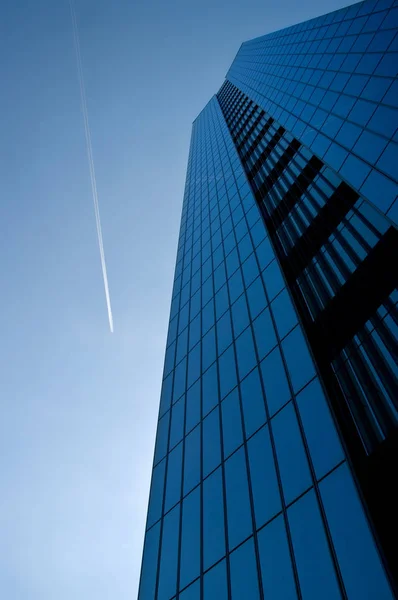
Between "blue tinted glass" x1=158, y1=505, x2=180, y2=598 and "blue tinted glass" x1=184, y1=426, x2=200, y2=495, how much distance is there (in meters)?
1.04

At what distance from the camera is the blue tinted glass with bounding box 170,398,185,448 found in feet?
61.5

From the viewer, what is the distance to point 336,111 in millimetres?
24344

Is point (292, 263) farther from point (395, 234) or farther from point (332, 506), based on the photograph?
point (332, 506)

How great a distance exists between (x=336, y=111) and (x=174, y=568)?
2576 cm

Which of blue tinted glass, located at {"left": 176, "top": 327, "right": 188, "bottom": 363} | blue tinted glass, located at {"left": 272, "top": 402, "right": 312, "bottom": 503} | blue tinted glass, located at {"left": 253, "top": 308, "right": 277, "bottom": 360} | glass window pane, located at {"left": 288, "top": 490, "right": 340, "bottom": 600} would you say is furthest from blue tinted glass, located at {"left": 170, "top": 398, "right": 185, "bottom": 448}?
glass window pane, located at {"left": 288, "top": 490, "right": 340, "bottom": 600}

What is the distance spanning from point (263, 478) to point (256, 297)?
31.9 ft

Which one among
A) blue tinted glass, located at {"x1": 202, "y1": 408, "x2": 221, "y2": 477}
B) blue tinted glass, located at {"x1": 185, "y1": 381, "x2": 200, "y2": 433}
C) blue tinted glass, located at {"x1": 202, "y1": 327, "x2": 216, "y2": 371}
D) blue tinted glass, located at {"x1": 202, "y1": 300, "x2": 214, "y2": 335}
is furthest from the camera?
blue tinted glass, located at {"x1": 202, "y1": 300, "x2": 214, "y2": 335}

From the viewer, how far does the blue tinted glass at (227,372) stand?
17.1 metres

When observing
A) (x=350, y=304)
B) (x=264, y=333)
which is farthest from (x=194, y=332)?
(x=350, y=304)

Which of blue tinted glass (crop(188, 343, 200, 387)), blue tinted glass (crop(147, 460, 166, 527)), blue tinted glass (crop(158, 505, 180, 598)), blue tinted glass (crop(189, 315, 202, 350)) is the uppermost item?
blue tinted glass (crop(189, 315, 202, 350))

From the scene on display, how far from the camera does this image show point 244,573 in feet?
34.9

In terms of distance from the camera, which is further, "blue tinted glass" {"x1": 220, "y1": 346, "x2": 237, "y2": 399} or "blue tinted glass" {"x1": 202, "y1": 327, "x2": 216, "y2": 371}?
"blue tinted glass" {"x1": 202, "y1": 327, "x2": 216, "y2": 371}

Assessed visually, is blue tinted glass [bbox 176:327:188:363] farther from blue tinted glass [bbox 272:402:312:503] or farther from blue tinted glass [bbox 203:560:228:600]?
blue tinted glass [bbox 203:560:228:600]

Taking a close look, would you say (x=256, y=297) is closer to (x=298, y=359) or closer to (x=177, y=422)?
(x=298, y=359)
